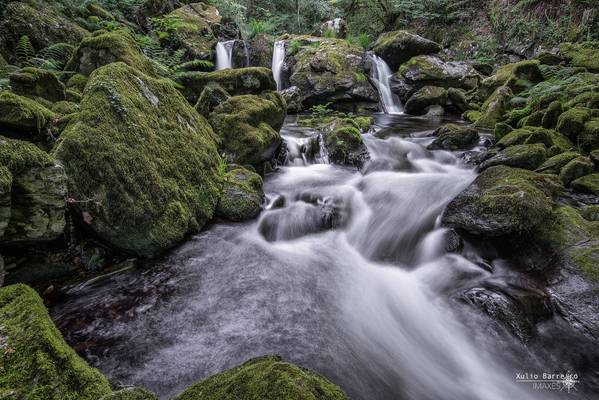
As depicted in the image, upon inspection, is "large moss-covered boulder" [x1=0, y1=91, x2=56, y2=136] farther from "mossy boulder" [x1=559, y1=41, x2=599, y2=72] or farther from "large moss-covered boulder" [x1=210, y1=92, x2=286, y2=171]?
"mossy boulder" [x1=559, y1=41, x2=599, y2=72]

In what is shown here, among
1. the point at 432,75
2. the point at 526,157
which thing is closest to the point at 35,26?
the point at 526,157

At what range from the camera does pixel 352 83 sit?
13789 mm

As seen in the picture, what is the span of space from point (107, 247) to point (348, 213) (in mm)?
3801

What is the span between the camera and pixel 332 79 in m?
13.7

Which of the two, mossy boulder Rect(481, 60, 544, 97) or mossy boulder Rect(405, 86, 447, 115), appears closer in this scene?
mossy boulder Rect(481, 60, 544, 97)

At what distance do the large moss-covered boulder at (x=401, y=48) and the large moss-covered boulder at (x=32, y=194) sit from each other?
15369 mm

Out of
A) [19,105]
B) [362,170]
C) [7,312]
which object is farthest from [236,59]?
[7,312]

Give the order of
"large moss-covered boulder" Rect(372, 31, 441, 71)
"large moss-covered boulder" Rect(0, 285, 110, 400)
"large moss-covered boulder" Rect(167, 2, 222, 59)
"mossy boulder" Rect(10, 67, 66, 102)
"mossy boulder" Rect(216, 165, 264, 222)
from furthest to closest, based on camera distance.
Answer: "large moss-covered boulder" Rect(372, 31, 441, 71), "large moss-covered boulder" Rect(167, 2, 222, 59), "mossy boulder" Rect(216, 165, 264, 222), "mossy boulder" Rect(10, 67, 66, 102), "large moss-covered boulder" Rect(0, 285, 110, 400)

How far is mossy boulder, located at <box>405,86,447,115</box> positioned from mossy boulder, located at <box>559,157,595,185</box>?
26.7 feet

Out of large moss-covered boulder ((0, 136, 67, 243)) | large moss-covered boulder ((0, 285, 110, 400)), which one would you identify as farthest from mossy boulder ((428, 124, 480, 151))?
large moss-covered boulder ((0, 285, 110, 400))

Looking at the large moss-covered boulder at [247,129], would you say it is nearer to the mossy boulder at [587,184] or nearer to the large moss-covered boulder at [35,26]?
the large moss-covered boulder at [35,26]

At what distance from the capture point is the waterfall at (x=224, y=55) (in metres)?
14.2

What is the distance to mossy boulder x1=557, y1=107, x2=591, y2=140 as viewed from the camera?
20.9ft

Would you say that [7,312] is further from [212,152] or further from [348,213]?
[348,213]
